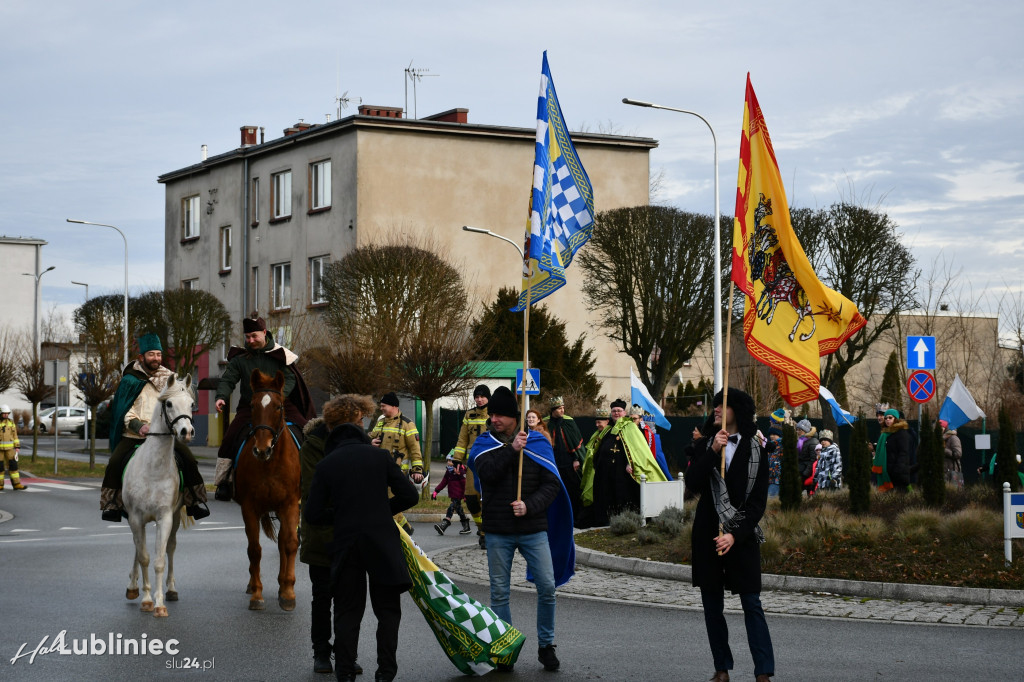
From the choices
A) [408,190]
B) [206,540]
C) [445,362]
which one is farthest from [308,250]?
[206,540]

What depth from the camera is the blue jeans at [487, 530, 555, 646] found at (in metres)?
8.91

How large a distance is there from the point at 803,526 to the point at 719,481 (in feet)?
20.5

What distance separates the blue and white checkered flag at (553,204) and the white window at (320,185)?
3884cm

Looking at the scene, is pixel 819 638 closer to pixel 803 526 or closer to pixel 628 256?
pixel 803 526

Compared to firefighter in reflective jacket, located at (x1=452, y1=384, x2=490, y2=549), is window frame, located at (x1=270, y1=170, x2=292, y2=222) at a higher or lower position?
higher

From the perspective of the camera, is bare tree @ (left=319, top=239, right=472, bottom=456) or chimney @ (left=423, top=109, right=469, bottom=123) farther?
chimney @ (left=423, top=109, right=469, bottom=123)

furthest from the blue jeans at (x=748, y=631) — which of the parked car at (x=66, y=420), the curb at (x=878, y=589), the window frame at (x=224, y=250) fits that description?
the parked car at (x=66, y=420)

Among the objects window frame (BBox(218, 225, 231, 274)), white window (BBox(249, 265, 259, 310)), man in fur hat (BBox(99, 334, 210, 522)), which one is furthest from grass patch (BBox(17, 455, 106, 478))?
man in fur hat (BBox(99, 334, 210, 522))

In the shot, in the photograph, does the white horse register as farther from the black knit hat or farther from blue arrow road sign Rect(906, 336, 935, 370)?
blue arrow road sign Rect(906, 336, 935, 370)

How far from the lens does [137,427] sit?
1170 centimetres

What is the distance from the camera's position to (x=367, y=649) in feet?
31.3

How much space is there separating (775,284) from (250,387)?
4856 millimetres

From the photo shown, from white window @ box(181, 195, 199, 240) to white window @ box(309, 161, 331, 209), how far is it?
933cm

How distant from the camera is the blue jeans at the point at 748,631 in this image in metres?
7.90
